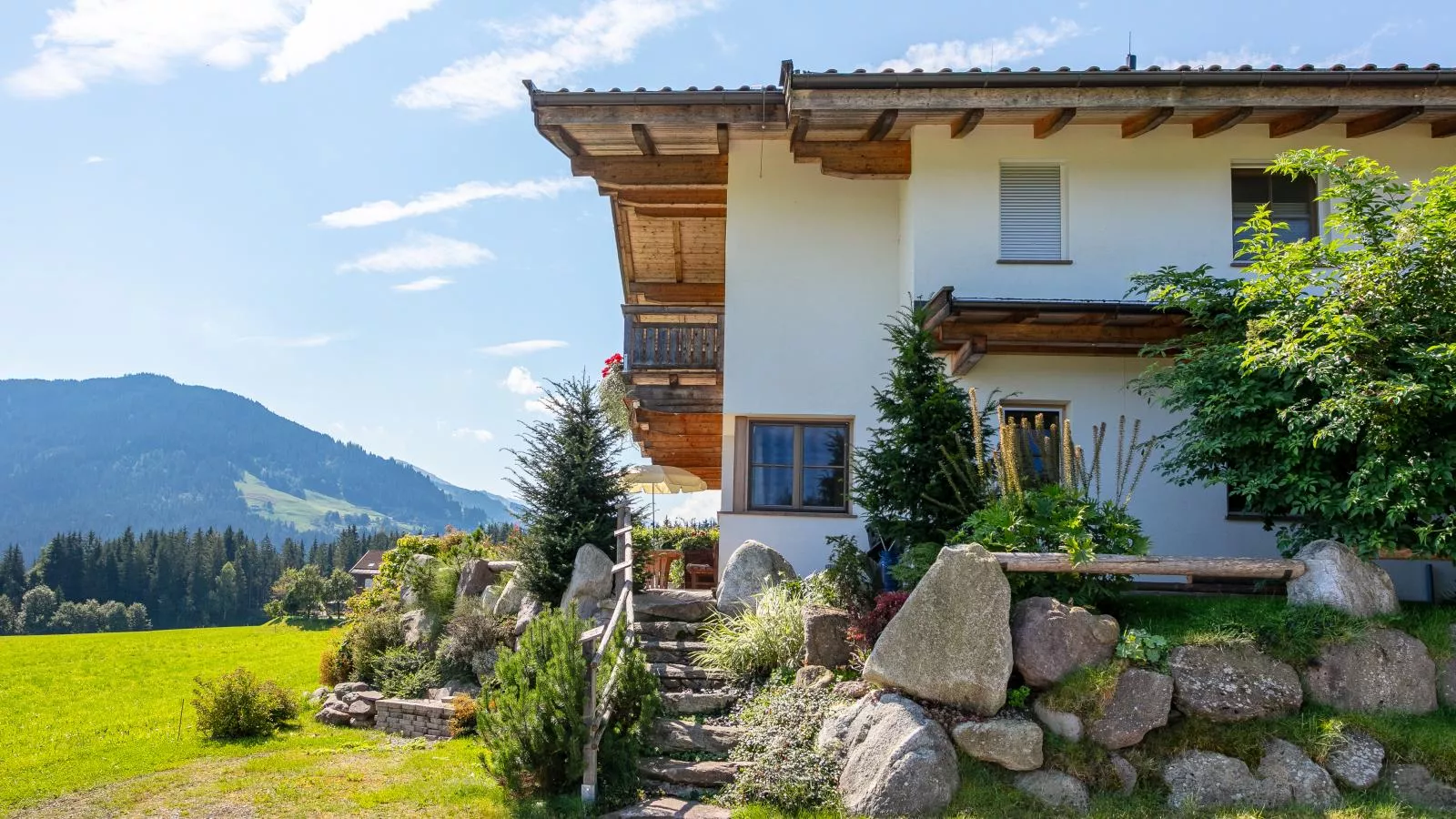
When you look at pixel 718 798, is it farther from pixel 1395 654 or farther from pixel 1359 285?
pixel 1359 285

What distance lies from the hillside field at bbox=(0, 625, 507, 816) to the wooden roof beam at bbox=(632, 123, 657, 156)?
8435 mm

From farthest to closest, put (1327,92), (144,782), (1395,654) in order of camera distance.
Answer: (1327,92) < (144,782) < (1395,654)

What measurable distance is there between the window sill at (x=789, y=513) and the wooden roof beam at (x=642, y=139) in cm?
551

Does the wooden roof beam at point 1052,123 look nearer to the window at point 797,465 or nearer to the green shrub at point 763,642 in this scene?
the window at point 797,465

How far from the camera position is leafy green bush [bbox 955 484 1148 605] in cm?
909

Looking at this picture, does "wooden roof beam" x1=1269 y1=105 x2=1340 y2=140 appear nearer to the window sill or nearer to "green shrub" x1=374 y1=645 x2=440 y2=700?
the window sill

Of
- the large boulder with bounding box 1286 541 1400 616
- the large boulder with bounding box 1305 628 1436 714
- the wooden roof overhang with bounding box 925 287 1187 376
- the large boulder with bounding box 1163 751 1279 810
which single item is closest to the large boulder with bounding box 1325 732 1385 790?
the large boulder with bounding box 1305 628 1436 714

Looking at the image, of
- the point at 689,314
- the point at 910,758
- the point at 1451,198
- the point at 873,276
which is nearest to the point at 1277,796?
the point at 910,758

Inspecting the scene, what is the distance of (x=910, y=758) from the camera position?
7941 mm

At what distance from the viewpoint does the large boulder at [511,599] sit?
14484 mm

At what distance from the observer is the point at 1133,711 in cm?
812

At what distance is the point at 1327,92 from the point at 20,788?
17.9 meters

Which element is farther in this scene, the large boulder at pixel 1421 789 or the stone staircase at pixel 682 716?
the stone staircase at pixel 682 716

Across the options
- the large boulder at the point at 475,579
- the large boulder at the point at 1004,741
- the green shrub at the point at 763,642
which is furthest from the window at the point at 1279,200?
the large boulder at the point at 475,579
